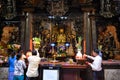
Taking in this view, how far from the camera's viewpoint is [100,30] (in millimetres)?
9445

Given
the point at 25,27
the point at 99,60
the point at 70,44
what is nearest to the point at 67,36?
the point at 70,44

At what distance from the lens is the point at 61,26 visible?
9805 mm

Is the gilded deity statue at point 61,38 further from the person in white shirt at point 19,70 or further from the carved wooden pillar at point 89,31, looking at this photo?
the person in white shirt at point 19,70

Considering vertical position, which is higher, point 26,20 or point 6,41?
point 26,20

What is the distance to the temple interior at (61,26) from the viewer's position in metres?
9.28

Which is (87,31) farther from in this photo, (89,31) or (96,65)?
(96,65)

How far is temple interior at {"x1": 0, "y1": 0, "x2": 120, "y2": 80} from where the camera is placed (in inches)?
365

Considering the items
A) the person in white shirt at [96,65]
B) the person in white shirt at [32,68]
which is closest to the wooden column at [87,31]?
the person in white shirt at [96,65]

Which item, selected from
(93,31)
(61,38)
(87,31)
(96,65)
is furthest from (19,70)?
(93,31)

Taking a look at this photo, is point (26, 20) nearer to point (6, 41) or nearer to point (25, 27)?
point (25, 27)

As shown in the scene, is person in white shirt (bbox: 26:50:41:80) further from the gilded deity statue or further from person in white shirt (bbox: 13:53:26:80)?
the gilded deity statue

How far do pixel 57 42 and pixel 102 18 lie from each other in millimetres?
2294

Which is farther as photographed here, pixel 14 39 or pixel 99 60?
pixel 14 39

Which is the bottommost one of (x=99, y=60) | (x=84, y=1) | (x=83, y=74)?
(x=83, y=74)
